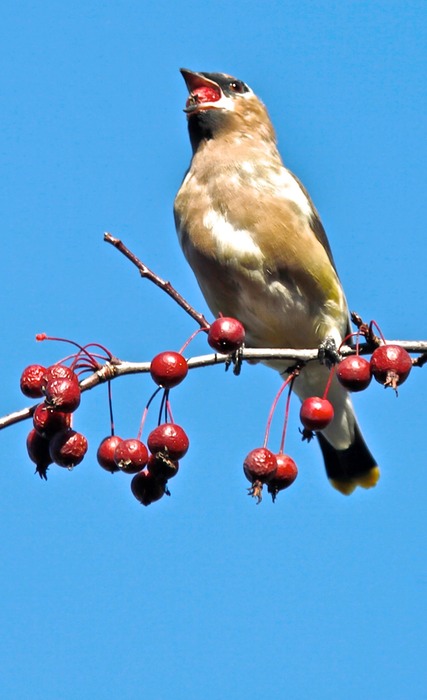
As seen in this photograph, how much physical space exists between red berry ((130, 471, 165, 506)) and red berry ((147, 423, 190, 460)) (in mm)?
159

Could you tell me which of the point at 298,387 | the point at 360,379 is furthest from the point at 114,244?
the point at 298,387

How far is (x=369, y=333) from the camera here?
394 centimetres

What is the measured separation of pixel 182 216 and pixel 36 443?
89.4 inches

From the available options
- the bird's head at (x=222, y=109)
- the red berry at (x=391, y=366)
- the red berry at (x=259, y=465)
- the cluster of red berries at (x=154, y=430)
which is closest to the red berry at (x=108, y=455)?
the cluster of red berries at (x=154, y=430)

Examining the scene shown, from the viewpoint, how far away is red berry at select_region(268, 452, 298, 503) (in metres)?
3.79

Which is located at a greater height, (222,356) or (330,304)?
(330,304)

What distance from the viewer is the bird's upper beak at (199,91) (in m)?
6.27

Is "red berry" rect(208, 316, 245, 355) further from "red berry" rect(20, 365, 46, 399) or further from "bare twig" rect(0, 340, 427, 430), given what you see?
"red berry" rect(20, 365, 46, 399)

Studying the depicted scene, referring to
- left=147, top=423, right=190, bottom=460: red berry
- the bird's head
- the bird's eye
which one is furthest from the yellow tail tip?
→ left=147, top=423, right=190, bottom=460: red berry

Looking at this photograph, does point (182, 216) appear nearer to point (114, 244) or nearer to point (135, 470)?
point (114, 244)

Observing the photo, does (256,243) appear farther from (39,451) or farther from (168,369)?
(39,451)

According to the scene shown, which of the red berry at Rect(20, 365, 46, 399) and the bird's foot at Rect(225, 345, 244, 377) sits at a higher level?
the bird's foot at Rect(225, 345, 244, 377)

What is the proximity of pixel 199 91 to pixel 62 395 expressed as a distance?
3407 mm

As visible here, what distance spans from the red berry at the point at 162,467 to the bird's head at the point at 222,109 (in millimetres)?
2914
